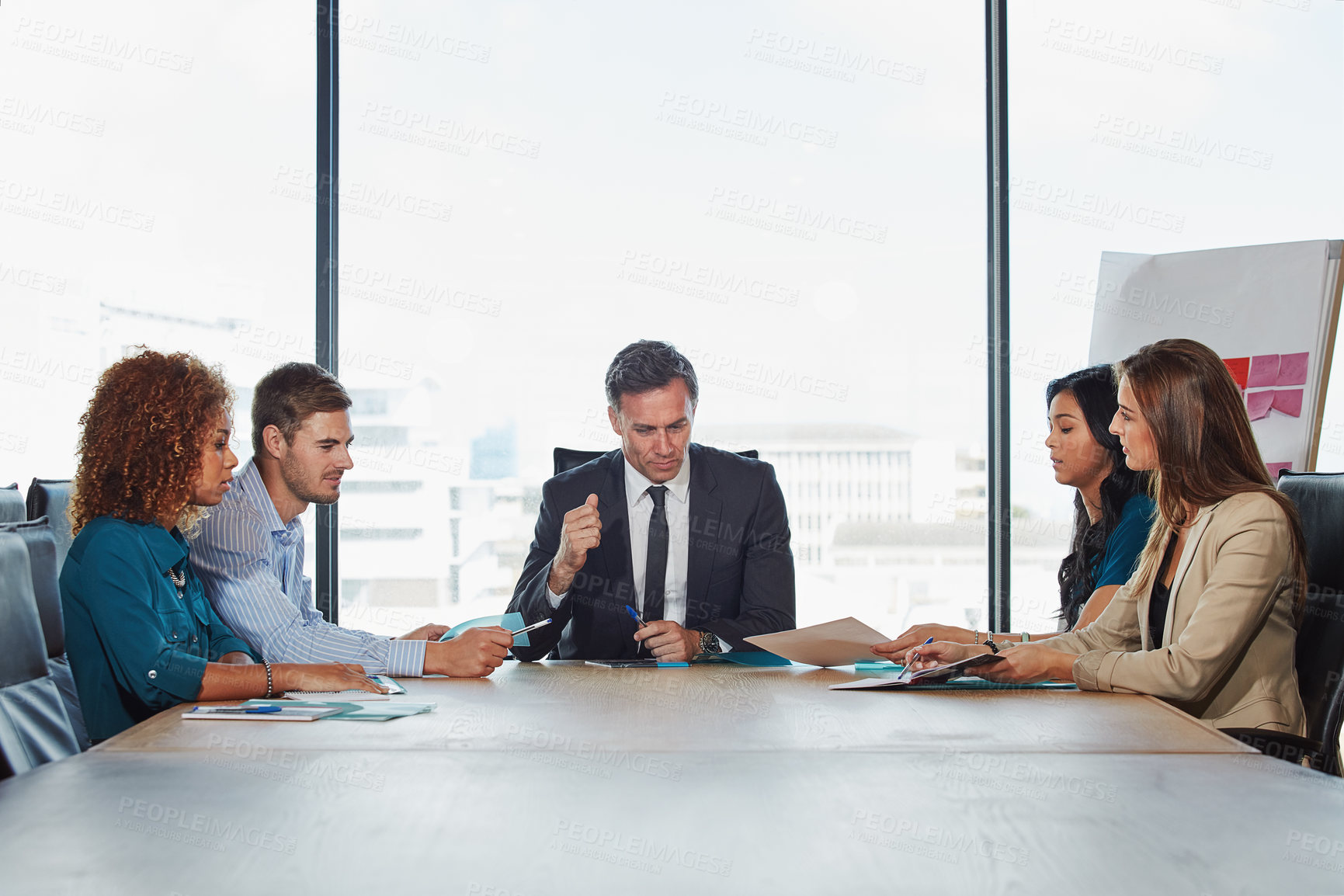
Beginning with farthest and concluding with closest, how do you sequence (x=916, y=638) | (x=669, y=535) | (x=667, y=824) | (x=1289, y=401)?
(x=1289, y=401) < (x=669, y=535) < (x=916, y=638) < (x=667, y=824)

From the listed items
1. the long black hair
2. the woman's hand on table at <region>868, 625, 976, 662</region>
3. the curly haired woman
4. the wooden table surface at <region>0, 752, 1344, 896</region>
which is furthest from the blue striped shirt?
the long black hair

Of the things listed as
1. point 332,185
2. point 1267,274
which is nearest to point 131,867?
point 332,185

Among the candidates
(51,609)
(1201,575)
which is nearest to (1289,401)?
(1201,575)

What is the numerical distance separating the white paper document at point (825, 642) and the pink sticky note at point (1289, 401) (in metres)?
1.80

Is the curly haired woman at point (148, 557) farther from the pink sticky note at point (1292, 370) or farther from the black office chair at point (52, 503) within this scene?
the pink sticky note at point (1292, 370)

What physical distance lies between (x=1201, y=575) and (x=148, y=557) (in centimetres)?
196

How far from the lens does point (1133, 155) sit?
12.4 feet

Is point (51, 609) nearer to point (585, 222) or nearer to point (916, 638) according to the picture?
point (916, 638)

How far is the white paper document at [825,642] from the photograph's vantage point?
2.04 meters

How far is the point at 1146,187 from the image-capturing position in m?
3.76

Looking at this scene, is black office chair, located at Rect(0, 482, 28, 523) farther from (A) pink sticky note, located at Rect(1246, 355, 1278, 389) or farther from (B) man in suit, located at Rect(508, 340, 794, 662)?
(A) pink sticky note, located at Rect(1246, 355, 1278, 389)

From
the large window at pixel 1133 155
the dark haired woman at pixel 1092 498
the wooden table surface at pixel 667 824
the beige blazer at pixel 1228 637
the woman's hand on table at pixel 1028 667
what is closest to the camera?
the wooden table surface at pixel 667 824

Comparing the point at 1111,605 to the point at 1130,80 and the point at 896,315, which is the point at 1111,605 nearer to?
the point at 896,315

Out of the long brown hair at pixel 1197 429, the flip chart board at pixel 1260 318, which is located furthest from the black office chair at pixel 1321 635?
the flip chart board at pixel 1260 318
